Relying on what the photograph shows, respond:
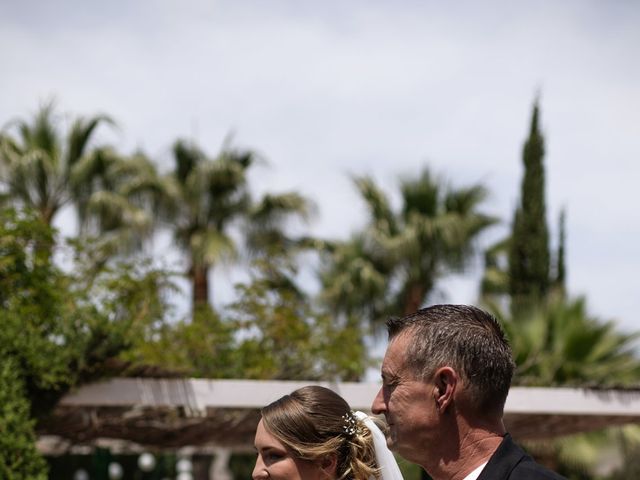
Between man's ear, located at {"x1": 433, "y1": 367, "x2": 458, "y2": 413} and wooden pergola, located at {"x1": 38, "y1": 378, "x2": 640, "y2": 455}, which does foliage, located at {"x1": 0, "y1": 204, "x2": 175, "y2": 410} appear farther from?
man's ear, located at {"x1": 433, "y1": 367, "x2": 458, "y2": 413}

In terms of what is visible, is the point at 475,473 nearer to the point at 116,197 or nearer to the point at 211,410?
the point at 211,410

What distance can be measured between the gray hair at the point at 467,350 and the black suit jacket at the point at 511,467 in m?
0.10

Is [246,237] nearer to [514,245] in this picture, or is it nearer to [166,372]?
[514,245]

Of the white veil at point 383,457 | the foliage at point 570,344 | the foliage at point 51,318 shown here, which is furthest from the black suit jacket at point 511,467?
the foliage at point 570,344

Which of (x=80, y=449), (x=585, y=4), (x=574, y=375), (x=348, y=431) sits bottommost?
(x=80, y=449)

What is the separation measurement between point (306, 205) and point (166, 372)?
1110 cm

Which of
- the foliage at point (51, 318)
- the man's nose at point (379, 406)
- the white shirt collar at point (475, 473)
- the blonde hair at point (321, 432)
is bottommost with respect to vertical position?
the foliage at point (51, 318)

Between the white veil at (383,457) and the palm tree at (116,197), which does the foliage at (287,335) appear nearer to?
the palm tree at (116,197)

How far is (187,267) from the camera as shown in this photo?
818 inches

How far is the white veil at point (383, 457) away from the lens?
3535 mm

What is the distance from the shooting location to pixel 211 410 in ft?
35.2

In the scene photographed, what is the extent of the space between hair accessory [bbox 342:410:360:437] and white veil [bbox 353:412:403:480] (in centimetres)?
3

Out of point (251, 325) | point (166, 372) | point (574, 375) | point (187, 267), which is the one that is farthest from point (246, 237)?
point (166, 372)

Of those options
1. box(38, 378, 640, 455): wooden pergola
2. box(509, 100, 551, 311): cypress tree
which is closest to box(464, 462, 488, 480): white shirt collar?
box(38, 378, 640, 455): wooden pergola
